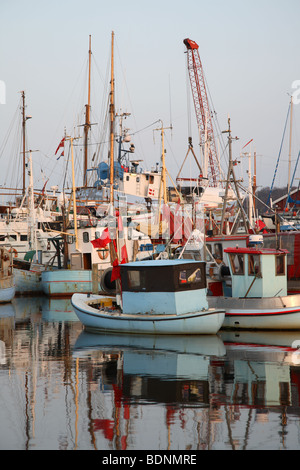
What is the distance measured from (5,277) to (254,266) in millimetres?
19392

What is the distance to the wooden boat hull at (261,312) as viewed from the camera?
2161cm

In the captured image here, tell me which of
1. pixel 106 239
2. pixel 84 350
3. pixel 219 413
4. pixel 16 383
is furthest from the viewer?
pixel 106 239

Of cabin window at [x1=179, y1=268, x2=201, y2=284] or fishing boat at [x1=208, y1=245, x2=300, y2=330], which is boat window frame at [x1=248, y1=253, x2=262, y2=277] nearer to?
fishing boat at [x1=208, y1=245, x2=300, y2=330]

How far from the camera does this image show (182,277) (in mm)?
20750

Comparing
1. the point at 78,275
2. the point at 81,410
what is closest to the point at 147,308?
the point at 81,410

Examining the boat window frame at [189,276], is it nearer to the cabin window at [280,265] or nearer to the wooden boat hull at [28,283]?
the cabin window at [280,265]

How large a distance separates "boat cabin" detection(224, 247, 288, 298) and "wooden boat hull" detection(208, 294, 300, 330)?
1.69 feet

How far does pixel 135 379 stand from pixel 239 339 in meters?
7.34

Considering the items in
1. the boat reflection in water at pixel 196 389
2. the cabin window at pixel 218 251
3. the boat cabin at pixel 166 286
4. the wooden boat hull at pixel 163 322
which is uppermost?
the cabin window at pixel 218 251

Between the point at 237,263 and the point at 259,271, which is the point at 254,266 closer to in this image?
the point at 259,271

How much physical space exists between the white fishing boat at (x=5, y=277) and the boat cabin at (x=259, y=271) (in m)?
18.5

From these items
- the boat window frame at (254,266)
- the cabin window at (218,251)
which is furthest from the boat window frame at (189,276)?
the cabin window at (218,251)

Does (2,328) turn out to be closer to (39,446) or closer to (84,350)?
(84,350)

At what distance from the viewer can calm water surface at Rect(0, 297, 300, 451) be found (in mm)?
9898
